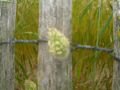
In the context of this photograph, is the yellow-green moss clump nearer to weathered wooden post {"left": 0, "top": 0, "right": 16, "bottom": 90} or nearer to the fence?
the fence

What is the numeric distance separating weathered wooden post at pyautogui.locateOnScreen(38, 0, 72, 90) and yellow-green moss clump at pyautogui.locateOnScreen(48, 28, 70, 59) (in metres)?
0.02

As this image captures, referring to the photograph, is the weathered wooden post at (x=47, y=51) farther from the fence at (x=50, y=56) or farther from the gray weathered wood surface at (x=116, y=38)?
the gray weathered wood surface at (x=116, y=38)

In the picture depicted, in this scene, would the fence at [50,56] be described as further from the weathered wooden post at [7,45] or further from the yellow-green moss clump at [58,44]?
the weathered wooden post at [7,45]

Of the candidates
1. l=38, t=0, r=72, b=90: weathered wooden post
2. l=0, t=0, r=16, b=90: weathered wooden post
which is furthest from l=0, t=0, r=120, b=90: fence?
l=0, t=0, r=16, b=90: weathered wooden post

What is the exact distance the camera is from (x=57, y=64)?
1.92m

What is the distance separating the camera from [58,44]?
1.90 metres

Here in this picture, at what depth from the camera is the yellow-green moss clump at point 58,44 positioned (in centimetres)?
189

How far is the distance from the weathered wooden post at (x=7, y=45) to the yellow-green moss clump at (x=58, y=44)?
251mm

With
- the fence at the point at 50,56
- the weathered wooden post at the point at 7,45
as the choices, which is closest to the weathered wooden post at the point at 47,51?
the fence at the point at 50,56

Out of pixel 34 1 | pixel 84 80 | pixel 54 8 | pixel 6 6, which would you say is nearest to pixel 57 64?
pixel 54 8

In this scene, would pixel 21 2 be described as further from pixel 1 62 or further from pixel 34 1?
pixel 1 62

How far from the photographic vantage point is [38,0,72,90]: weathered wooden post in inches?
75.0

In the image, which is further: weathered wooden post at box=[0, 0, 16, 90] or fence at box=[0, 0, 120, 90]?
weathered wooden post at box=[0, 0, 16, 90]

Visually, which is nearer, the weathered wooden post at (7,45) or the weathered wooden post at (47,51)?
the weathered wooden post at (47,51)
